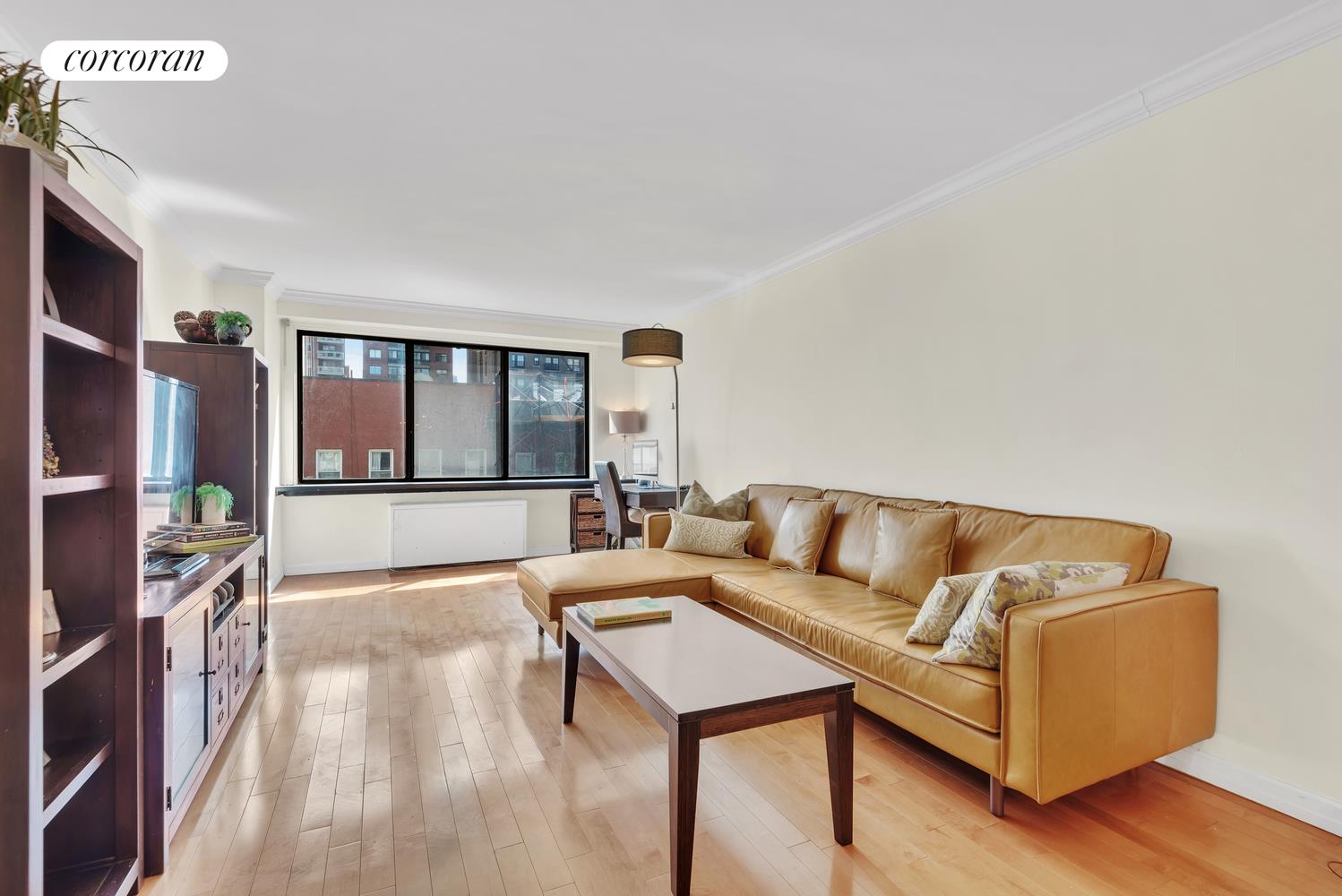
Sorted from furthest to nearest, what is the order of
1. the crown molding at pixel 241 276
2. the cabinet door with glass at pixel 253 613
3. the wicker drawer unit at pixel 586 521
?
1. the wicker drawer unit at pixel 586 521
2. the crown molding at pixel 241 276
3. the cabinet door with glass at pixel 253 613

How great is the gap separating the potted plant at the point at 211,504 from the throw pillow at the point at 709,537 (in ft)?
7.91

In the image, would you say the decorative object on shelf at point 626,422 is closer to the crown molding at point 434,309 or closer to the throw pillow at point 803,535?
the crown molding at point 434,309

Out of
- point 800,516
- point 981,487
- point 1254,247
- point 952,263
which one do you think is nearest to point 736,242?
point 952,263

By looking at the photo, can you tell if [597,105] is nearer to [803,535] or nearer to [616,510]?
[803,535]

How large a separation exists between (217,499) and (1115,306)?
156 inches

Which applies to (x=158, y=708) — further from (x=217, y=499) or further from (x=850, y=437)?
(x=850, y=437)

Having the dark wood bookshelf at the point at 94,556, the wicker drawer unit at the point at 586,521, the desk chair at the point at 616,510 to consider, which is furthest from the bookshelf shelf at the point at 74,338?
the wicker drawer unit at the point at 586,521

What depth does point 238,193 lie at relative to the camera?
3.30 m

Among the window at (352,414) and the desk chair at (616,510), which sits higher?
the window at (352,414)

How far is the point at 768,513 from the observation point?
4180mm

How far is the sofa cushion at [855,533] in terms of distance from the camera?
3362mm

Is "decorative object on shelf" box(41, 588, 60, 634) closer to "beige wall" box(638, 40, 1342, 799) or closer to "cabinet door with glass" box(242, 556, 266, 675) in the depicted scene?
"cabinet door with glass" box(242, 556, 266, 675)

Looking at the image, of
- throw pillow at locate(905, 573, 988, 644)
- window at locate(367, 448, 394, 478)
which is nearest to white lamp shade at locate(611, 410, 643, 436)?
window at locate(367, 448, 394, 478)

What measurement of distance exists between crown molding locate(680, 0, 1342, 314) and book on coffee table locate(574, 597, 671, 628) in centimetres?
249
